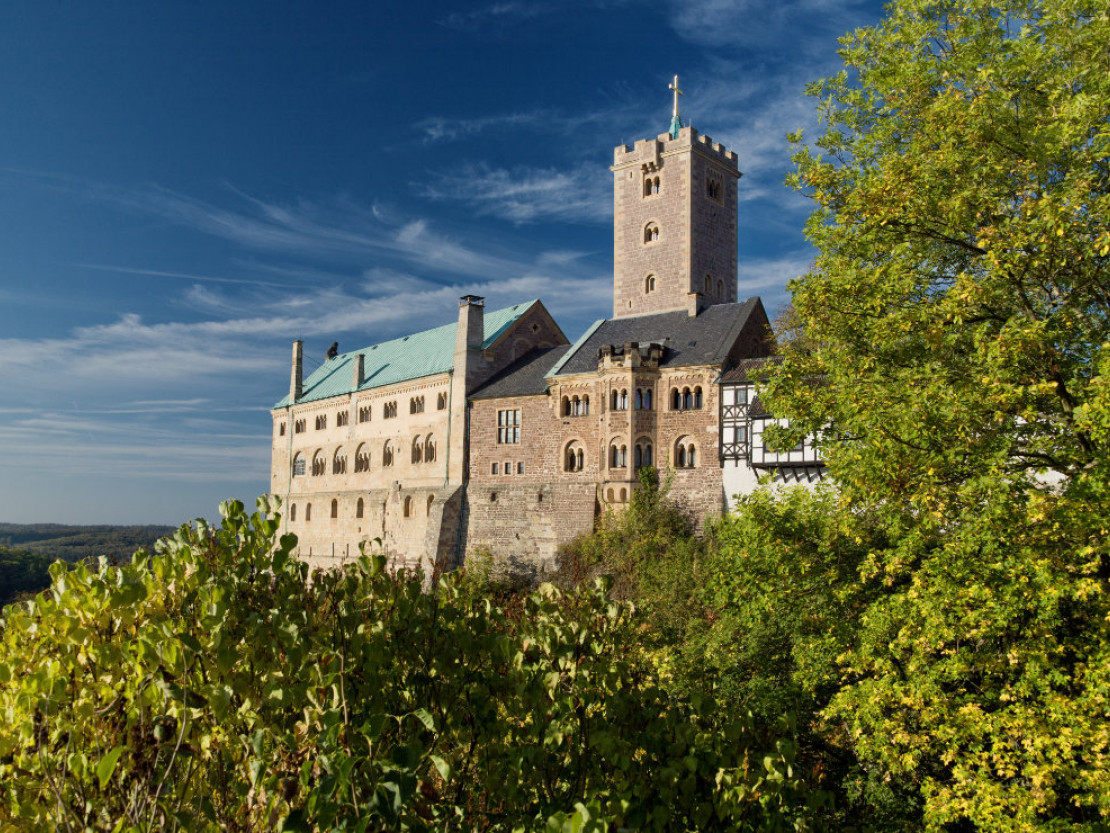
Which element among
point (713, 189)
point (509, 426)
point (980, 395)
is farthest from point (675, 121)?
point (980, 395)

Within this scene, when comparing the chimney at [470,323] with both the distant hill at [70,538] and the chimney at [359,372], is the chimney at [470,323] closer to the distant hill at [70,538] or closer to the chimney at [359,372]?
the chimney at [359,372]

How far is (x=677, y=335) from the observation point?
4138 cm

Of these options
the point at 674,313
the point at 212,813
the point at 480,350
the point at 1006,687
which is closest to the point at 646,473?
the point at 674,313

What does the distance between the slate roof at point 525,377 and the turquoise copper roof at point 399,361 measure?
6.63 ft

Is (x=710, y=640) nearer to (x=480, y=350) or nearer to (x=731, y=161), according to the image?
(x=480, y=350)

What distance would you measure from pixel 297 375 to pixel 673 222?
102 ft

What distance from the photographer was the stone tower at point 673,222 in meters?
47.8

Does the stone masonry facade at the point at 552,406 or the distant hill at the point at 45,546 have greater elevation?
the stone masonry facade at the point at 552,406

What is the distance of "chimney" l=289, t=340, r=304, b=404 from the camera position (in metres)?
62.7

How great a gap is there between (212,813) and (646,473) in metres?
33.6

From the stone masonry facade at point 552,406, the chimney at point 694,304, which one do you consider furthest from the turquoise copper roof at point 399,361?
the chimney at point 694,304

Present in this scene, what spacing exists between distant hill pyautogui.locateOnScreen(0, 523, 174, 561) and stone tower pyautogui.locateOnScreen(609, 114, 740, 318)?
8300 centimetres

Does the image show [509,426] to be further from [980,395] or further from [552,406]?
[980,395]

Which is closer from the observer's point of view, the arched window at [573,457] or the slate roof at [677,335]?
the slate roof at [677,335]
